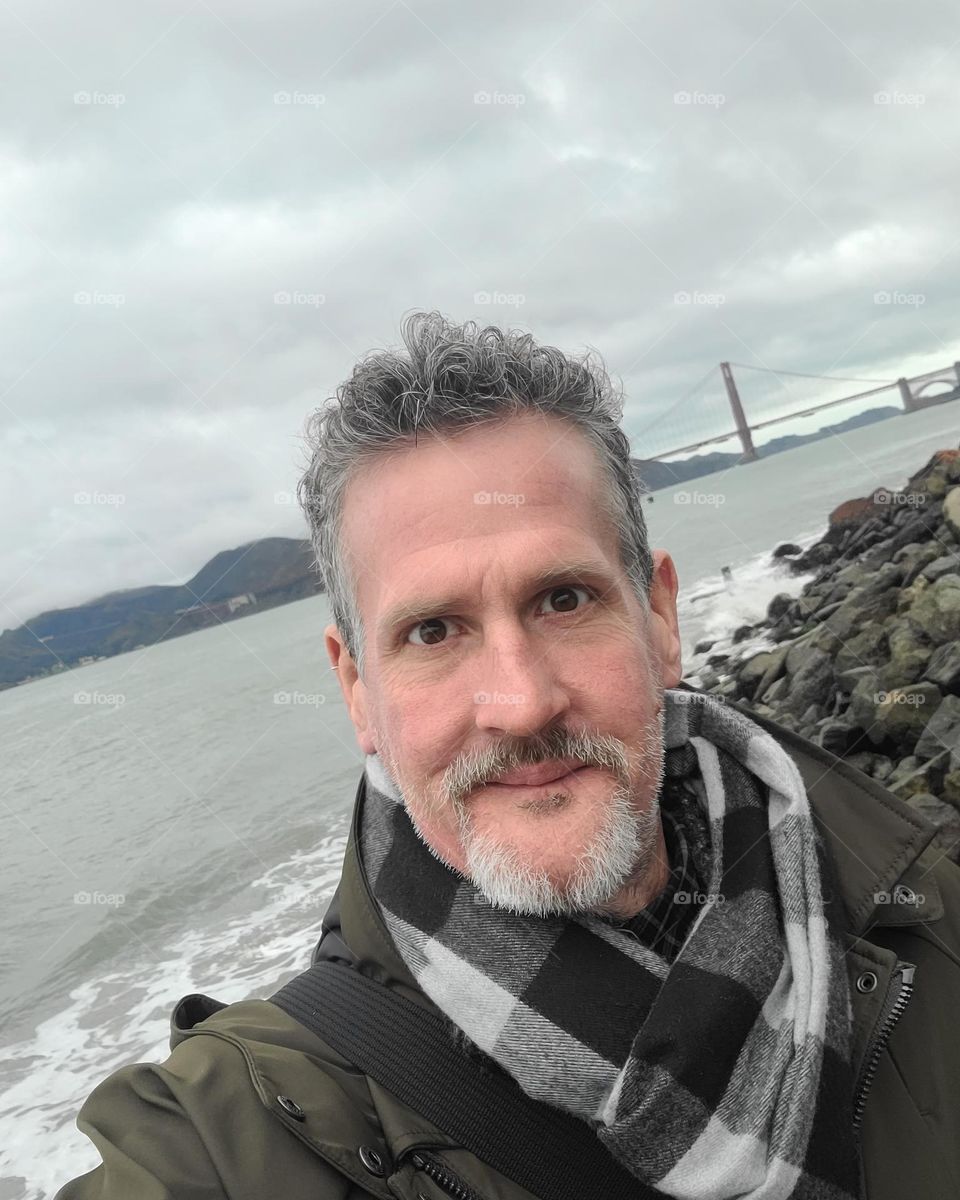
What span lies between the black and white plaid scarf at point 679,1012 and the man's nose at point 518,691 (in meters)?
0.34

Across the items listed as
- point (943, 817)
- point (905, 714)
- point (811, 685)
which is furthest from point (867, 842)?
point (811, 685)

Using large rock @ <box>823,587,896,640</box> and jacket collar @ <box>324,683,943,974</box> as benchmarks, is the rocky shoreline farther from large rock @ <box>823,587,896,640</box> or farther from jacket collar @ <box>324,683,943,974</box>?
jacket collar @ <box>324,683,943,974</box>

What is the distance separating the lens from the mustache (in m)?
1.61

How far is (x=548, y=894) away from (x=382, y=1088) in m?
0.43

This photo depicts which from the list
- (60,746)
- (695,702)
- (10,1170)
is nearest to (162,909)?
(10,1170)

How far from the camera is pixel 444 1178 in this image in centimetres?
133

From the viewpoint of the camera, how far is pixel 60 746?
99.2 feet

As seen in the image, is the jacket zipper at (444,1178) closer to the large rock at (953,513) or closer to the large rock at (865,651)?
the large rock at (865,651)

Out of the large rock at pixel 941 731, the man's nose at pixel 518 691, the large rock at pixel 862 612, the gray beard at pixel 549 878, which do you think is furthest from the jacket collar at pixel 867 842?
the large rock at pixel 862 612

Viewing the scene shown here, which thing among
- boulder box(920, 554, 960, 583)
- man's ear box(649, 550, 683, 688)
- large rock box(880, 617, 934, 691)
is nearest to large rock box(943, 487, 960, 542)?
boulder box(920, 554, 960, 583)

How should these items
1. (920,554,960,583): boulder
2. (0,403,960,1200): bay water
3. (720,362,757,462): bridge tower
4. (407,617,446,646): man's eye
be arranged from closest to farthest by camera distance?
(407,617,446,646): man's eye < (0,403,960,1200): bay water < (920,554,960,583): boulder < (720,362,757,462): bridge tower

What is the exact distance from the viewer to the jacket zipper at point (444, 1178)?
52.2 inches

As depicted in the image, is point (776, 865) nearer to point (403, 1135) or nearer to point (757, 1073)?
point (757, 1073)

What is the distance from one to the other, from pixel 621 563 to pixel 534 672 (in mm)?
388
